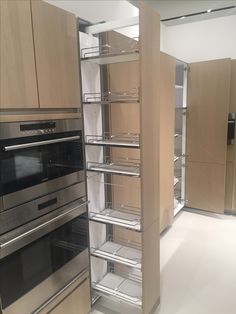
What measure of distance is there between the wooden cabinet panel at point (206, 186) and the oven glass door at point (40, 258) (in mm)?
2347

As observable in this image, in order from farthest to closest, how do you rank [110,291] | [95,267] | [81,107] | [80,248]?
[95,267], [110,291], [80,248], [81,107]

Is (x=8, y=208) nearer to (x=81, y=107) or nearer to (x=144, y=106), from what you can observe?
(x=81, y=107)

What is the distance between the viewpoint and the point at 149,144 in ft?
5.69

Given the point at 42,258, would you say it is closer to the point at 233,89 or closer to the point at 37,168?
the point at 37,168

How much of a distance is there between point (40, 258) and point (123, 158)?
1.03m

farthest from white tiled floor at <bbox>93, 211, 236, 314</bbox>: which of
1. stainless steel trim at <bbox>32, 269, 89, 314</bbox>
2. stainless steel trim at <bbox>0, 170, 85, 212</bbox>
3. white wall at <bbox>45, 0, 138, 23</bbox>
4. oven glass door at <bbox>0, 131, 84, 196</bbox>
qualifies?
white wall at <bbox>45, 0, 138, 23</bbox>

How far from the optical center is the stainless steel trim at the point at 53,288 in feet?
4.72

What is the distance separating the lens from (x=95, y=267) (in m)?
2.11

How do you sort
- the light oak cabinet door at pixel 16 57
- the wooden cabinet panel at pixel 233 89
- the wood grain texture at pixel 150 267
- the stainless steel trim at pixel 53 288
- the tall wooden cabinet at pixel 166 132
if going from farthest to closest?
the wooden cabinet panel at pixel 233 89 → the tall wooden cabinet at pixel 166 132 → the wood grain texture at pixel 150 267 → the stainless steel trim at pixel 53 288 → the light oak cabinet door at pixel 16 57

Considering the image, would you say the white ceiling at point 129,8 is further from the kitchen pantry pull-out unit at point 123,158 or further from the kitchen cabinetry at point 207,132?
the kitchen cabinetry at point 207,132

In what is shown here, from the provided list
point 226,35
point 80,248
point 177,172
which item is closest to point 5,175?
point 80,248

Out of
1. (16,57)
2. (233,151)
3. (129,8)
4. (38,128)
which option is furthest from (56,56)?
(233,151)

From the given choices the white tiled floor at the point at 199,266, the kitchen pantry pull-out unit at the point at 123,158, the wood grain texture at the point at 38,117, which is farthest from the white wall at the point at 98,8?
the white tiled floor at the point at 199,266

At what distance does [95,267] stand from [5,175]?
122 centimetres
